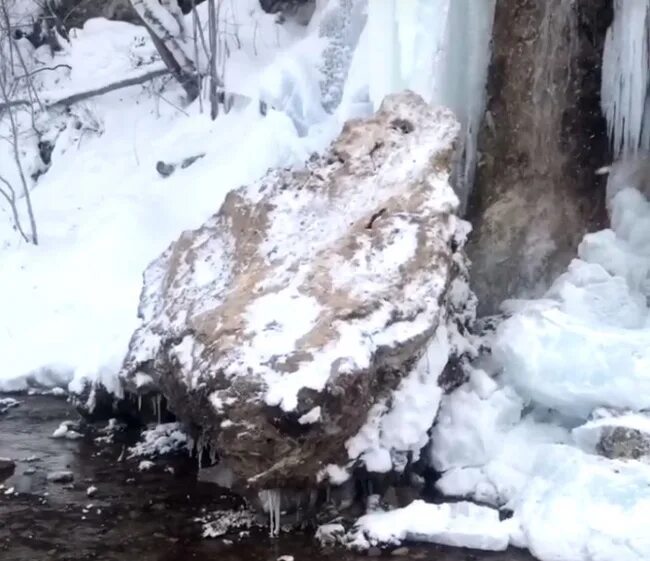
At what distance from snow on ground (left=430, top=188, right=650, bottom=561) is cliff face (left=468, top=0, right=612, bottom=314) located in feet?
2.28

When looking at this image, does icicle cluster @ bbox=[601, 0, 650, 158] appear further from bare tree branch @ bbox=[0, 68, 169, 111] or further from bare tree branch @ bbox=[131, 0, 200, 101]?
bare tree branch @ bbox=[0, 68, 169, 111]

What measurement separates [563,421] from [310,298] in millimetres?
1814

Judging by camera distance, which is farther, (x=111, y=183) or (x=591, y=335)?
(x=111, y=183)

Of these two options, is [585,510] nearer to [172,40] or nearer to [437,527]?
[437,527]

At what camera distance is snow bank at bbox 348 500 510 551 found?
16.6 ft

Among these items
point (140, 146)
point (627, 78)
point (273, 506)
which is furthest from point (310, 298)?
point (140, 146)

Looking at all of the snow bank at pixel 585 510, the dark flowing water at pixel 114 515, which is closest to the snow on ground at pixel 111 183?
the dark flowing water at pixel 114 515

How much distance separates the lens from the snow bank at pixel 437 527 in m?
5.05

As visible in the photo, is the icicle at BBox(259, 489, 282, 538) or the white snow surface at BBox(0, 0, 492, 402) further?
the white snow surface at BBox(0, 0, 492, 402)

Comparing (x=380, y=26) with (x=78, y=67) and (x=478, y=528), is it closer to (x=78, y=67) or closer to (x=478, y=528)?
(x=478, y=528)

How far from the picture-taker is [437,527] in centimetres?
514

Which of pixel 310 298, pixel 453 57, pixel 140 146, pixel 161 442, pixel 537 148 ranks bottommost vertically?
pixel 161 442

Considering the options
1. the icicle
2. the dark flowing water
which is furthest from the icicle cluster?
the icicle

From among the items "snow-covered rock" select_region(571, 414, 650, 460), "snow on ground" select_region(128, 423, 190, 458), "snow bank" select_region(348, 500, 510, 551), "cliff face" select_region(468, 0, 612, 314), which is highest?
"cliff face" select_region(468, 0, 612, 314)
